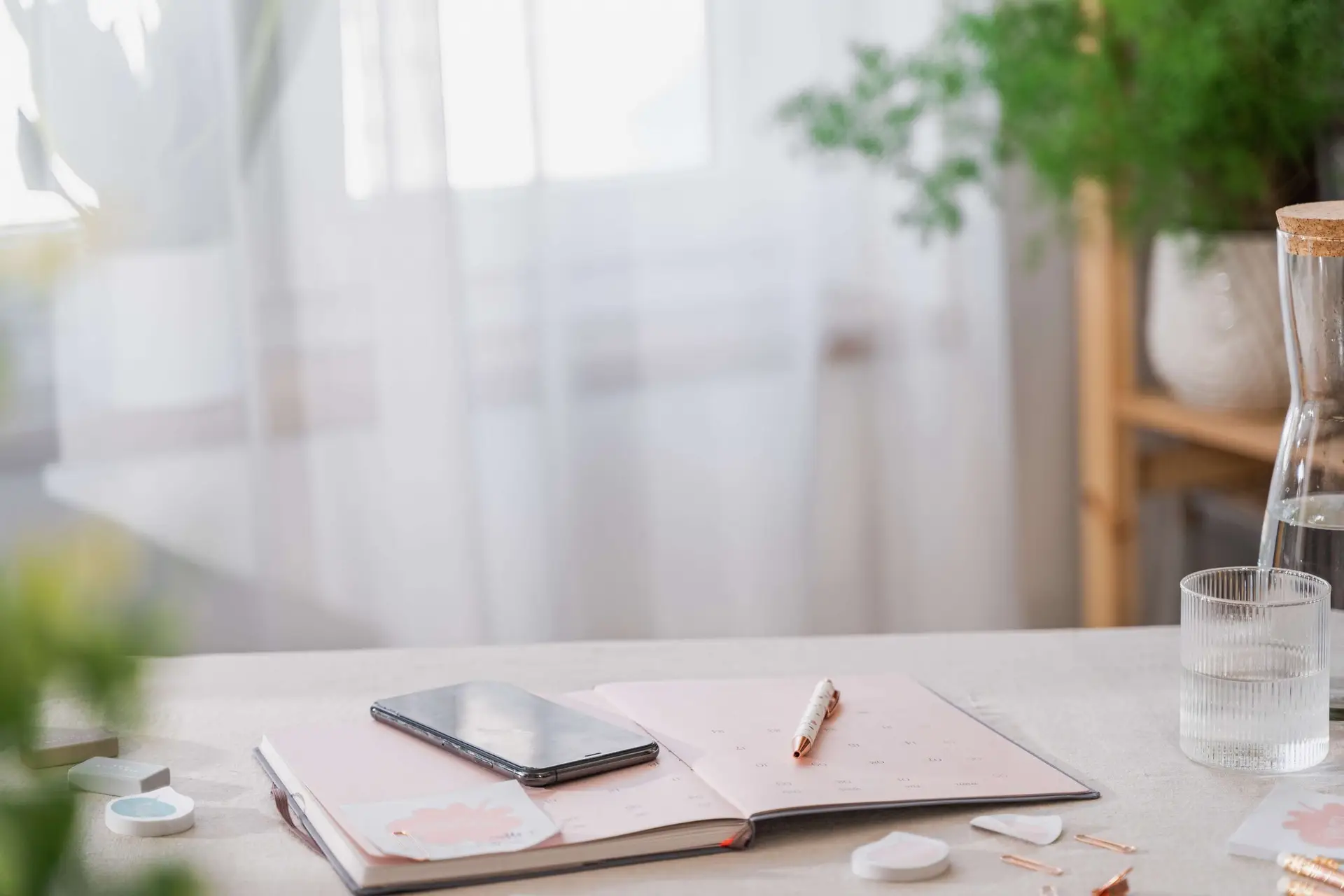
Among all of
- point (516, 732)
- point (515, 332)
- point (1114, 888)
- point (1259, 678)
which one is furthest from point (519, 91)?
point (1114, 888)

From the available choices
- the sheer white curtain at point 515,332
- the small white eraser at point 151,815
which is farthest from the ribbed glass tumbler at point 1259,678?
the sheer white curtain at point 515,332

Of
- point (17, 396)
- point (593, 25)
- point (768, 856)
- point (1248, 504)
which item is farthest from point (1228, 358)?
point (17, 396)

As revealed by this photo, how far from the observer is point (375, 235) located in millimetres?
1876

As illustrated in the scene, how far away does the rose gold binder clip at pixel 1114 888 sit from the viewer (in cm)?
67

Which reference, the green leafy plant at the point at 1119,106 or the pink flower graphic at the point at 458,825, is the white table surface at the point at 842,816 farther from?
the green leafy plant at the point at 1119,106

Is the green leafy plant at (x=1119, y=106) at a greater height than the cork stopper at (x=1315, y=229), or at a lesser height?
greater

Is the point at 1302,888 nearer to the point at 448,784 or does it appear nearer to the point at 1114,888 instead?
the point at 1114,888

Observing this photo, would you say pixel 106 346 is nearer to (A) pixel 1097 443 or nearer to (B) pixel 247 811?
(B) pixel 247 811

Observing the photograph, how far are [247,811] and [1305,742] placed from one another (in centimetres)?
57

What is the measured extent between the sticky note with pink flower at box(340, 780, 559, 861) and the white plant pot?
1325mm

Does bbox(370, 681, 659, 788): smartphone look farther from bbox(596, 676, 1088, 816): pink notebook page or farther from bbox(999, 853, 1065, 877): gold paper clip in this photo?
bbox(999, 853, 1065, 877): gold paper clip

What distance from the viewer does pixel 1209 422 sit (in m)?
1.89

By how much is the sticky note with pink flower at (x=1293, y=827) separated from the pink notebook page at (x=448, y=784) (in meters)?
0.25

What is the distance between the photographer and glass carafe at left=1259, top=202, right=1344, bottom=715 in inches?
33.7
